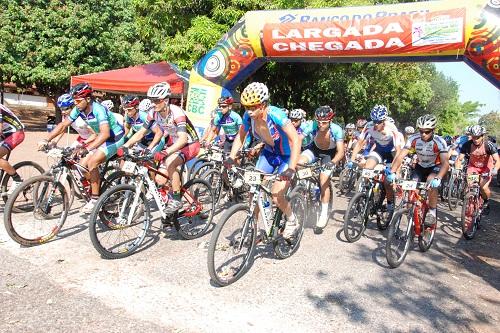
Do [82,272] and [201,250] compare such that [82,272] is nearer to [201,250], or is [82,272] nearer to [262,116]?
[201,250]

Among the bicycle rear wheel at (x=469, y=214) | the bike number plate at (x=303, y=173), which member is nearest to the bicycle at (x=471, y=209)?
the bicycle rear wheel at (x=469, y=214)

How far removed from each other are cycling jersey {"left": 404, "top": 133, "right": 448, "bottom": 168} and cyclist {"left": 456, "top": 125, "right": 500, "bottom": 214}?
2.07 m

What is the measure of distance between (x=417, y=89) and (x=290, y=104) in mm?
18666

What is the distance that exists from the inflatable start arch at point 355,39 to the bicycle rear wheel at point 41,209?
6038 mm

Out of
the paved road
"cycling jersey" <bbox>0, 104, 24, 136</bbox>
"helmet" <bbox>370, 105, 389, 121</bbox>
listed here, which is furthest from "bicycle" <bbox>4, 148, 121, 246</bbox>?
"helmet" <bbox>370, 105, 389, 121</bbox>

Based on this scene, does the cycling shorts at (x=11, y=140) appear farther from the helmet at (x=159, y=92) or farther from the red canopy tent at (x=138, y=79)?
the red canopy tent at (x=138, y=79)

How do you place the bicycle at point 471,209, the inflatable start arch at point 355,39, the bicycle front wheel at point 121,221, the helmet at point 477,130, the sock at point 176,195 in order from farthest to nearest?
the inflatable start arch at point 355,39 < the helmet at point 477,130 < the bicycle at point 471,209 < the sock at point 176,195 < the bicycle front wheel at point 121,221

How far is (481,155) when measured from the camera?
789 cm

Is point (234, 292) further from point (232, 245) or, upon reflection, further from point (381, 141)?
point (381, 141)

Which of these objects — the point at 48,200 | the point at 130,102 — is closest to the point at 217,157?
the point at 130,102

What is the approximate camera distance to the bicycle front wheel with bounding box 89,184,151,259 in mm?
4414

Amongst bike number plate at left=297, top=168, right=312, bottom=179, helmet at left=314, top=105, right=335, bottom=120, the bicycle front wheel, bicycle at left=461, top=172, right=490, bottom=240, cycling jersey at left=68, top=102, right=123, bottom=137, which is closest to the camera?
the bicycle front wheel

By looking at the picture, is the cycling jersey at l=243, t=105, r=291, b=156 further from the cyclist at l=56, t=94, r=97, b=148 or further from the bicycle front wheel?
the cyclist at l=56, t=94, r=97, b=148

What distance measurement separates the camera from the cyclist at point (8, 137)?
571 centimetres
